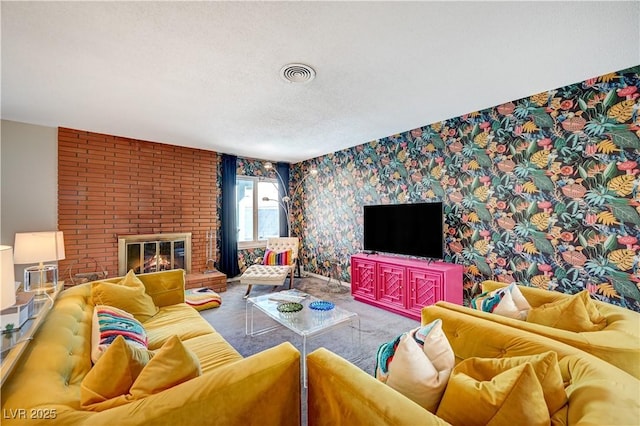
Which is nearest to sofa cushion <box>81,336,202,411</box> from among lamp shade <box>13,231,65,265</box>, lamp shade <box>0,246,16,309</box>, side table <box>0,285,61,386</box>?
side table <box>0,285,61,386</box>

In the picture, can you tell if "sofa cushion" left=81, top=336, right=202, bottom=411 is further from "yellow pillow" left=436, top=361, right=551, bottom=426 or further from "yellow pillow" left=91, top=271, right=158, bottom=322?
"yellow pillow" left=91, top=271, right=158, bottom=322

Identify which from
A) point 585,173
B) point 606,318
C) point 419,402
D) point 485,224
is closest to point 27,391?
point 419,402

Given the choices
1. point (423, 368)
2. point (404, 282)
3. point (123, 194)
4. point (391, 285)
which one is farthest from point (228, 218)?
point (423, 368)

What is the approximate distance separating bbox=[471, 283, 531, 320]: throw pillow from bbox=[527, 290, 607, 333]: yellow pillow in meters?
0.14

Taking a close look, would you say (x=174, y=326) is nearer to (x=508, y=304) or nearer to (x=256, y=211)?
(x=508, y=304)

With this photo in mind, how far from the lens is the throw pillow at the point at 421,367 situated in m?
1.03

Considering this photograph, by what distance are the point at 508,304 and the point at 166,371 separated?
6.60ft

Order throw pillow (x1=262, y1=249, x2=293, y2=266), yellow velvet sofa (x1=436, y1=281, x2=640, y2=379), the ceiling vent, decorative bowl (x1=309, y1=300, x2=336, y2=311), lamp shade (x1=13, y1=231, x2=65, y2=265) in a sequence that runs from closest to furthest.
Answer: yellow velvet sofa (x1=436, y1=281, x2=640, y2=379), the ceiling vent, lamp shade (x1=13, y1=231, x2=65, y2=265), decorative bowl (x1=309, y1=300, x2=336, y2=311), throw pillow (x1=262, y1=249, x2=293, y2=266)

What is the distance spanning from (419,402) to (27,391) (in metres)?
1.41

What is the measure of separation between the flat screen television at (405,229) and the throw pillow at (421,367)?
2.26 meters

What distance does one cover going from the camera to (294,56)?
6.47ft

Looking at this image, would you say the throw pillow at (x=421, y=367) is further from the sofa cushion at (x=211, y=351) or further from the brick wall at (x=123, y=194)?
the brick wall at (x=123, y=194)

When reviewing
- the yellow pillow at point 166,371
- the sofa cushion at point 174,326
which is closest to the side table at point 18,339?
the yellow pillow at point 166,371

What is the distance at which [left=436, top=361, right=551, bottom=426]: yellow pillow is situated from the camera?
31.0 inches
